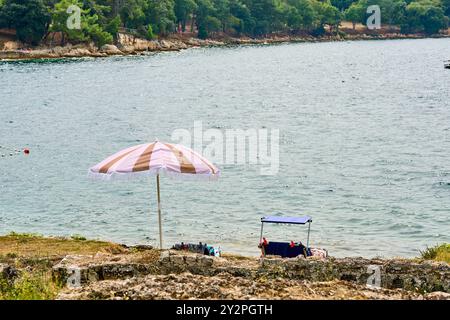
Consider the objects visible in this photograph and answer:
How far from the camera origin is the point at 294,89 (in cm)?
10600

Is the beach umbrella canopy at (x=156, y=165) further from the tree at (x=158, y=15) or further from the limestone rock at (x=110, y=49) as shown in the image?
the tree at (x=158, y=15)

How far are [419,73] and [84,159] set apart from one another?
95.0 metres

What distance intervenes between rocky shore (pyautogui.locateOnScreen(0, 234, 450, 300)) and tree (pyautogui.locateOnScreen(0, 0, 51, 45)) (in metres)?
142

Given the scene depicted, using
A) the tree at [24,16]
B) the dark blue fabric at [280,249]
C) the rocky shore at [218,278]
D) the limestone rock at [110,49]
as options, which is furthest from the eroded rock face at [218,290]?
the limestone rock at [110,49]

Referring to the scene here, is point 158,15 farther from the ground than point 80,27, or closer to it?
farther from the ground

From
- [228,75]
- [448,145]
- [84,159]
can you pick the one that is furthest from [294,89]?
[84,159]

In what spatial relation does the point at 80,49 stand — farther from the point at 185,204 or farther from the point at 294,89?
the point at 185,204

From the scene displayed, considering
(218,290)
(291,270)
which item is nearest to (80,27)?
(291,270)

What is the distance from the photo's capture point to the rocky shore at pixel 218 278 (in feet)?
34.6

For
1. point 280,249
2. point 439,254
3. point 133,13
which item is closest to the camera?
point 439,254

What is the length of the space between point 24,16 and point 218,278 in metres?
148

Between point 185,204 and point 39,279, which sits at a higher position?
point 39,279

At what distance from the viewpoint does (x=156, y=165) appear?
17625 mm

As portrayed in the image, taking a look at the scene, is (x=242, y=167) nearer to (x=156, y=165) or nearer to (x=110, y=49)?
(x=156, y=165)
